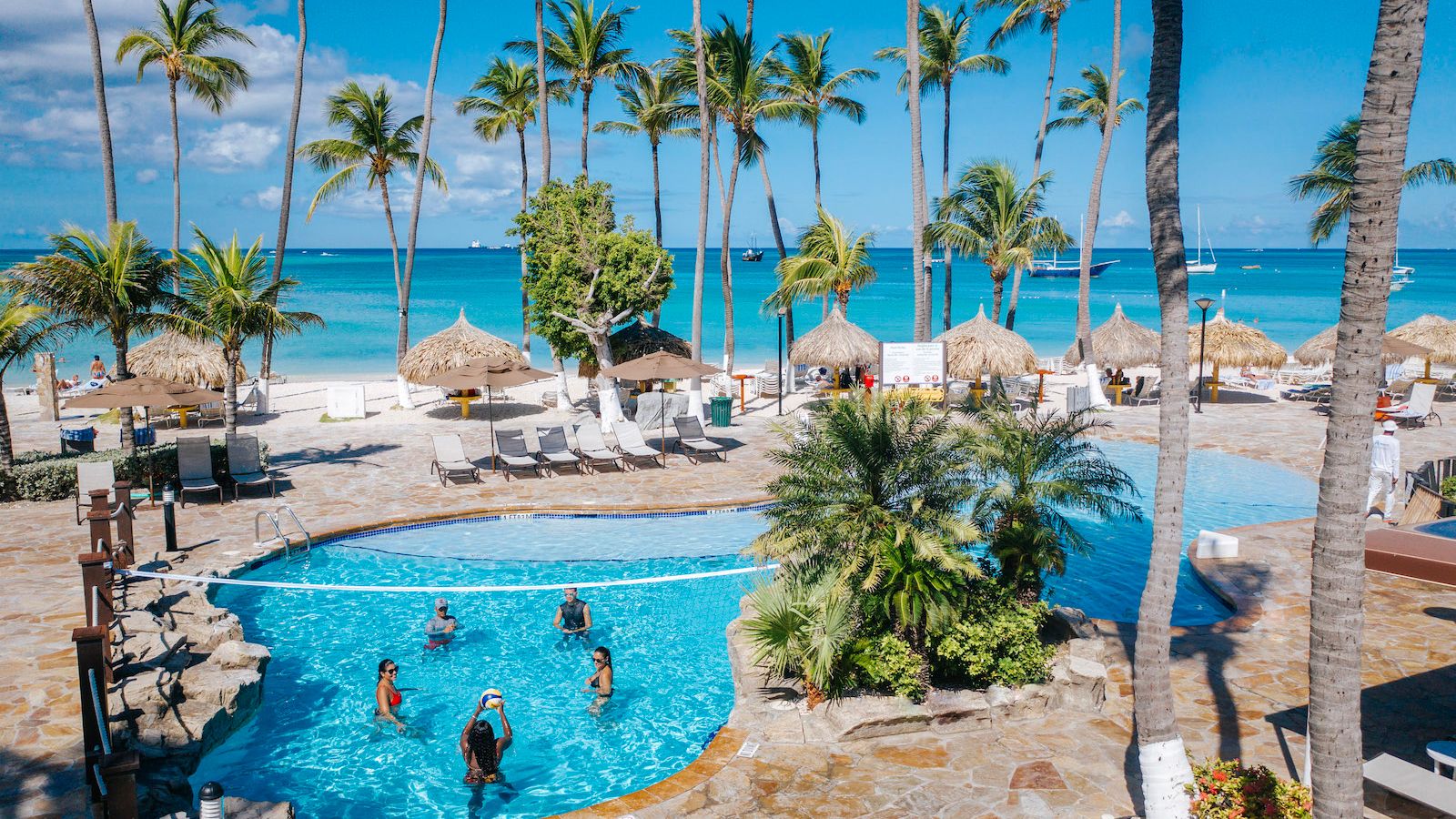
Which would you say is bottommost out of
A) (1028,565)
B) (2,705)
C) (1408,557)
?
(2,705)

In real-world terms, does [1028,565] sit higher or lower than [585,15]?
lower

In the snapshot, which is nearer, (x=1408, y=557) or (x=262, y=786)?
(x=1408, y=557)

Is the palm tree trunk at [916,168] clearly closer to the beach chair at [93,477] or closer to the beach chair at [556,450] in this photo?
the beach chair at [556,450]

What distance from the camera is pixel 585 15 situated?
25953mm

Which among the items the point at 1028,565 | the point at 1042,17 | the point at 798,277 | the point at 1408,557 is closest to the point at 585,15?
the point at 798,277

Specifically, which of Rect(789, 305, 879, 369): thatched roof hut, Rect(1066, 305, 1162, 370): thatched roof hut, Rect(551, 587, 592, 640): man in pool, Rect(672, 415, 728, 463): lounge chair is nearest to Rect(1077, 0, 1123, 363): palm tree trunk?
Rect(1066, 305, 1162, 370): thatched roof hut

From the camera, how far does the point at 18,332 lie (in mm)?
13195

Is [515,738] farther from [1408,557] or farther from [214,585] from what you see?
[1408,557]

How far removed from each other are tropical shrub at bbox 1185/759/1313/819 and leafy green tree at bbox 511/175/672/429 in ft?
51.8

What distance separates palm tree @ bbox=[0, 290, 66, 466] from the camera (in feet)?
42.2

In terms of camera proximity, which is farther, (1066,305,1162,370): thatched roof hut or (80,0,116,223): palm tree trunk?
(1066,305,1162,370): thatched roof hut

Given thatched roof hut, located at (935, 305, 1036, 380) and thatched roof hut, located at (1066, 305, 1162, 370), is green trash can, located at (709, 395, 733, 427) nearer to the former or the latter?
thatched roof hut, located at (935, 305, 1036, 380)

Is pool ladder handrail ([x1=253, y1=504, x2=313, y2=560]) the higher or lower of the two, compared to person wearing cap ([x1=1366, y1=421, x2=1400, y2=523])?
lower

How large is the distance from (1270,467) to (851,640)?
12.6 m
